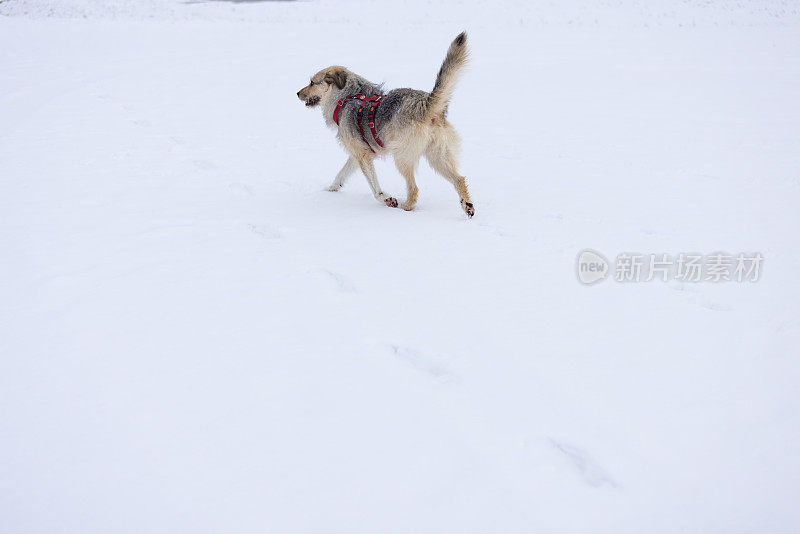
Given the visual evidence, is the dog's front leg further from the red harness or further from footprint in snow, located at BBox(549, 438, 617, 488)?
footprint in snow, located at BBox(549, 438, 617, 488)

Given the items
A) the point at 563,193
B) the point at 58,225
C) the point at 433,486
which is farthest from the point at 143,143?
the point at 433,486

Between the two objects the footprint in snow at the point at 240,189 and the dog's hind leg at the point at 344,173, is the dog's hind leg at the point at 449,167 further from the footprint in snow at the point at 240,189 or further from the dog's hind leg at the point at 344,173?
the footprint in snow at the point at 240,189

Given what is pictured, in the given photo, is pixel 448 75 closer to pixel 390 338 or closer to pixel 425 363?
pixel 390 338

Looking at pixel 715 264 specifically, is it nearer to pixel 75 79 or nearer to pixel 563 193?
pixel 563 193

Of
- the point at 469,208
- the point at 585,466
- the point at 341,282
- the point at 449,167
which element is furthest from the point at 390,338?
the point at 449,167

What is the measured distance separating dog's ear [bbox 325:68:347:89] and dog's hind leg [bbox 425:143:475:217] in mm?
1201

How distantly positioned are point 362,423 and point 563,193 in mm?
3466

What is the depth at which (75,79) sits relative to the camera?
29.8ft

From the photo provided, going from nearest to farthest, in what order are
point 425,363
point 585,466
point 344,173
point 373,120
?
point 585,466 → point 425,363 → point 373,120 → point 344,173

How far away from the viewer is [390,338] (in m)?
2.63

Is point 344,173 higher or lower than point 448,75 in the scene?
lower

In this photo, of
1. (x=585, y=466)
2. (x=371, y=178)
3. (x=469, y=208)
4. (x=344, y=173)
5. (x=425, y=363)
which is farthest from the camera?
(x=344, y=173)

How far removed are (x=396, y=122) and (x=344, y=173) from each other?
98 cm

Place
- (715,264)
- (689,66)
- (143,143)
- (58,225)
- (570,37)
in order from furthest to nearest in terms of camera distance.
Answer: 1. (570,37)
2. (689,66)
3. (143,143)
4. (58,225)
5. (715,264)
